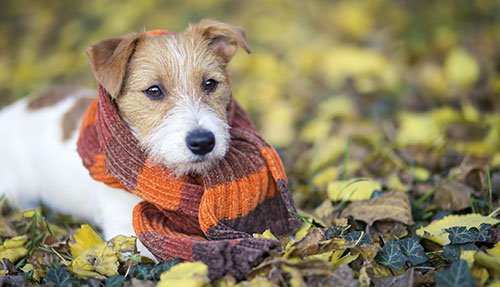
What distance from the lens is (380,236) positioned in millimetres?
3170

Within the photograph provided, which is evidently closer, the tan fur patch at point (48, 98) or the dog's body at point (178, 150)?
the dog's body at point (178, 150)

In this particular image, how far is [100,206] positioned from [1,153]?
52.0 inches

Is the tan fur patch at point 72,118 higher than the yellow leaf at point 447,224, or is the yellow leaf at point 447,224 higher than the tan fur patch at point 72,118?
the tan fur patch at point 72,118

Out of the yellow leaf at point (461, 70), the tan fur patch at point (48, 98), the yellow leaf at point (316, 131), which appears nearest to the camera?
the tan fur patch at point (48, 98)

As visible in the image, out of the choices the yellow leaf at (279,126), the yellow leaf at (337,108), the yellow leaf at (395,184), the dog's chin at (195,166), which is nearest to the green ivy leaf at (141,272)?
the dog's chin at (195,166)

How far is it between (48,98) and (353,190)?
2444 mm

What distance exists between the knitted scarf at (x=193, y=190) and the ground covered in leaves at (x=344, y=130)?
160mm

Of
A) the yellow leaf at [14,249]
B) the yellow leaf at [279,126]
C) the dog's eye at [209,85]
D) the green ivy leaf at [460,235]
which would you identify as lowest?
the yellow leaf at [279,126]

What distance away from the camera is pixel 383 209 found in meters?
3.46

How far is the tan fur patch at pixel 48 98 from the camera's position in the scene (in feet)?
14.5

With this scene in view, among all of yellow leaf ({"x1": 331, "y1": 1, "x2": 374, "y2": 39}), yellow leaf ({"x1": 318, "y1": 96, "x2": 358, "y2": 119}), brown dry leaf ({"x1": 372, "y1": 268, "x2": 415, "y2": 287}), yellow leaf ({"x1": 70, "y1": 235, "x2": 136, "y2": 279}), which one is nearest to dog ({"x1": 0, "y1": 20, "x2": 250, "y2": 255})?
yellow leaf ({"x1": 70, "y1": 235, "x2": 136, "y2": 279})

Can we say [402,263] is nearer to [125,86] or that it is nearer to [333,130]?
[125,86]

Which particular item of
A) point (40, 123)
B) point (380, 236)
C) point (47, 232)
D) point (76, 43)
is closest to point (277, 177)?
point (380, 236)

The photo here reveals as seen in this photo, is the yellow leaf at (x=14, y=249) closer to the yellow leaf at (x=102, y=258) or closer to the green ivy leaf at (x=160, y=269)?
the yellow leaf at (x=102, y=258)
